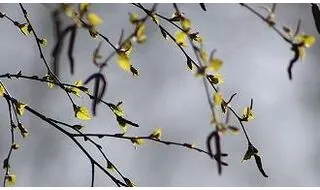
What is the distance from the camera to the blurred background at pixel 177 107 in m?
4.36

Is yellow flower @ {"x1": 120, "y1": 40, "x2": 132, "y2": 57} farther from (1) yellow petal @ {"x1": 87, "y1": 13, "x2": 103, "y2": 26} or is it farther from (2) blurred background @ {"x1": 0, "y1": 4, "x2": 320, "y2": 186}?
(2) blurred background @ {"x1": 0, "y1": 4, "x2": 320, "y2": 186}

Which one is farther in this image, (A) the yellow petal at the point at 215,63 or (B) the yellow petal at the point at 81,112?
(B) the yellow petal at the point at 81,112

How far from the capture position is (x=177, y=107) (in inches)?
177

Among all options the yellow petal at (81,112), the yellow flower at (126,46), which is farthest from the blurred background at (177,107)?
the yellow flower at (126,46)

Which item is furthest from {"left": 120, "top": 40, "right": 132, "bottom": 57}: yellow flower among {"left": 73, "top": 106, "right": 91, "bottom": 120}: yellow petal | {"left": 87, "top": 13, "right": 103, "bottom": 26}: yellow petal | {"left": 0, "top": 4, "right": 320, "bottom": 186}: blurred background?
{"left": 0, "top": 4, "right": 320, "bottom": 186}: blurred background

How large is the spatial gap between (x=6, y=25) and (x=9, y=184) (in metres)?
3.81

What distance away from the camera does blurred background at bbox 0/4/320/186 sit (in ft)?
14.3

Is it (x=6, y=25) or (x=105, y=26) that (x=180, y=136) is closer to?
(x=105, y=26)

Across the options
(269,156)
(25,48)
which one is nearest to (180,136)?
(269,156)

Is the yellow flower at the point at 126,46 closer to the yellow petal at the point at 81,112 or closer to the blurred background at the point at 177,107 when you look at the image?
the yellow petal at the point at 81,112

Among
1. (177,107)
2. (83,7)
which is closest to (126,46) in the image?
(83,7)

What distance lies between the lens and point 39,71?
4426 mm

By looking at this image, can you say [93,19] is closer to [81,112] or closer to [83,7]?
[83,7]

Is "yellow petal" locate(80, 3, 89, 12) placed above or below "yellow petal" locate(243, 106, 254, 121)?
below
